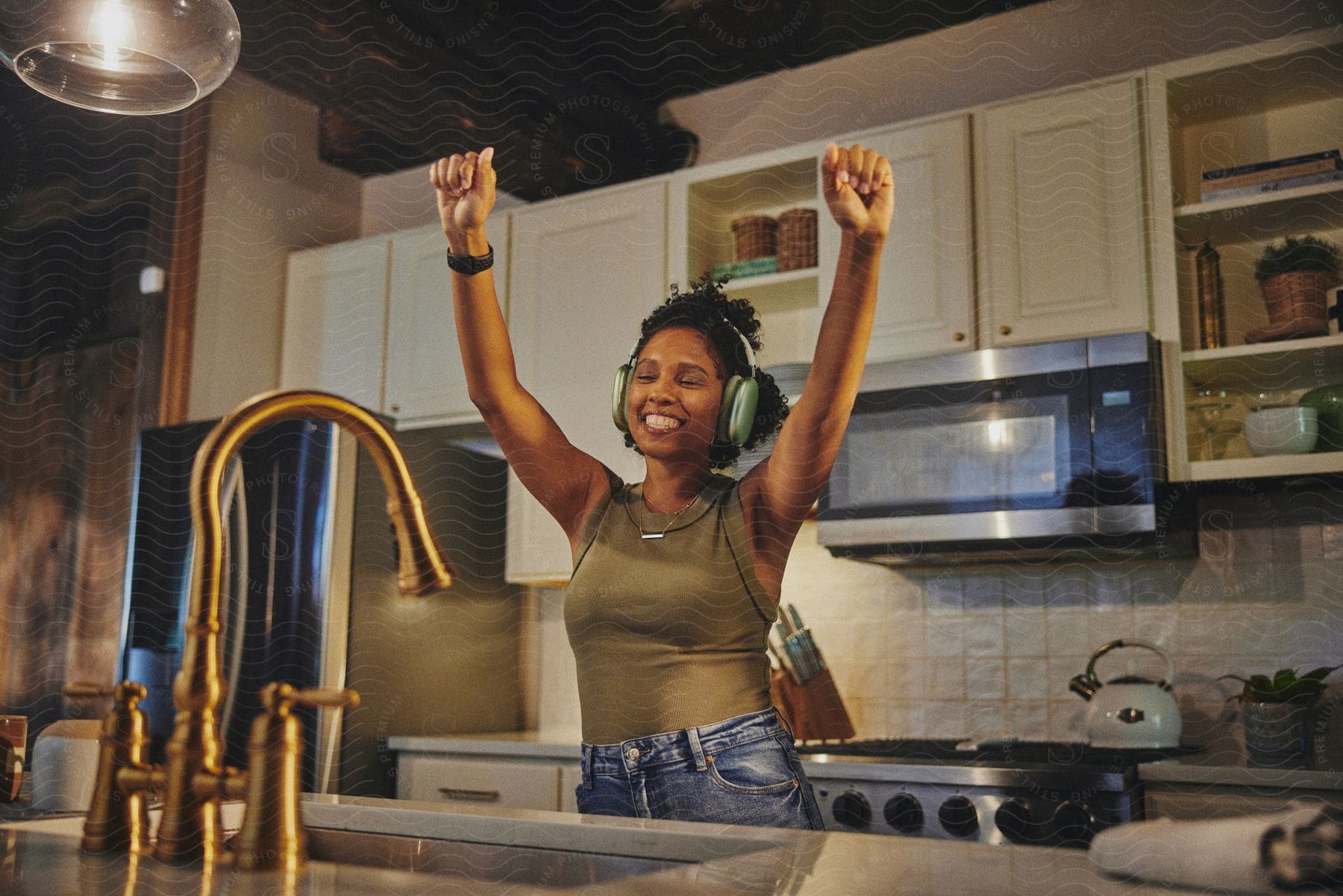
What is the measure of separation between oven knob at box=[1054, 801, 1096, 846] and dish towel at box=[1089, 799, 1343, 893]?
2.79 feet

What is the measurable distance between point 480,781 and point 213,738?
1.13m

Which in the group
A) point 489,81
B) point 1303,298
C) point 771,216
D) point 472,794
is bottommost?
point 472,794

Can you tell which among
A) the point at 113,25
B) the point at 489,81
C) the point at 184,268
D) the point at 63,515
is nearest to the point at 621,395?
the point at 113,25

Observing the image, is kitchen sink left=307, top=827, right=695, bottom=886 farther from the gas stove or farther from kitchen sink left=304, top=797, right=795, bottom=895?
the gas stove

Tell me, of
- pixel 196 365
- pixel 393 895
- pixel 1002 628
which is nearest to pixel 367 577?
pixel 196 365

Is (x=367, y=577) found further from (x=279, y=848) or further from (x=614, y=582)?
(x=279, y=848)

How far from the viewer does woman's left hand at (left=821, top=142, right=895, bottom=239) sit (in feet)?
2.14

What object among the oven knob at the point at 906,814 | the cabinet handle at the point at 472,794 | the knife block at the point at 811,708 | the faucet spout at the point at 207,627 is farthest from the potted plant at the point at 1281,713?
the faucet spout at the point at 207,627

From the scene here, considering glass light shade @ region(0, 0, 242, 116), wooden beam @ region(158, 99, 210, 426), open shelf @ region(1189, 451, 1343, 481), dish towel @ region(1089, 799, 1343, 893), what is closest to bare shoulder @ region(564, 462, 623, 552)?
glass light shade @ region(0, 0, 242, 116)

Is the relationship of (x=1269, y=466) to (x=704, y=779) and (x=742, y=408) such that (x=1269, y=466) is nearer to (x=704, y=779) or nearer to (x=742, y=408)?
(x=742, y=408)

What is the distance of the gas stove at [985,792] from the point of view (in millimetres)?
1181

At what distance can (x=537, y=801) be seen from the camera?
59.9 inches

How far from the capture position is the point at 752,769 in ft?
2.39

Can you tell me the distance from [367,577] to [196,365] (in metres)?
0.53
